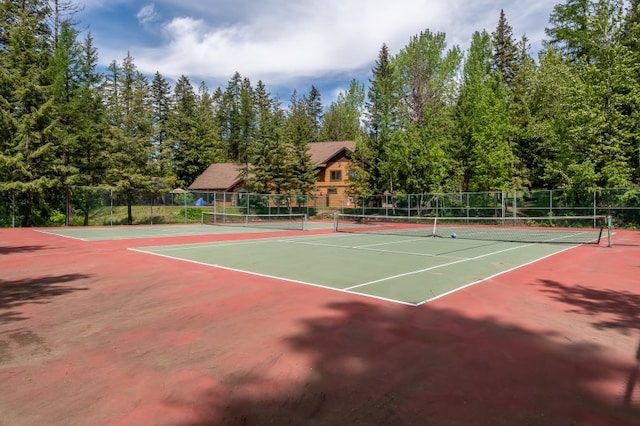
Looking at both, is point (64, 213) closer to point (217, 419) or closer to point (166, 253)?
point (166, 253)

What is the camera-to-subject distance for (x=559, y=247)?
15.2m

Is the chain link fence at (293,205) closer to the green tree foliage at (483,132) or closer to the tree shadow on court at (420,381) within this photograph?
the green tree foliage at (483,132)

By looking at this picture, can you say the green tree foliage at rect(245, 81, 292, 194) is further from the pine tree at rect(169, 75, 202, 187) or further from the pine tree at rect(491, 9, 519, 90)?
the pine tree at rect(491, 9, 519, 90)

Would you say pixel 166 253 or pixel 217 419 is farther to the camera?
pixel 166 253

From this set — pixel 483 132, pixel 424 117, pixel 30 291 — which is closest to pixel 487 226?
pixel 483 132

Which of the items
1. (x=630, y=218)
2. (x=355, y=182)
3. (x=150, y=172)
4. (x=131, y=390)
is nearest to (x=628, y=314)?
(x=131, y=390)

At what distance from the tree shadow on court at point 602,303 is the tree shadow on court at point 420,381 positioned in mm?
1377

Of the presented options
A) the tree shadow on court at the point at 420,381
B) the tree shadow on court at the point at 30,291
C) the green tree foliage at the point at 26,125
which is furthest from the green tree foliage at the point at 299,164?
the tree shadow on court at the point at 420,381

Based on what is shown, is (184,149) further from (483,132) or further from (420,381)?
(420,381)

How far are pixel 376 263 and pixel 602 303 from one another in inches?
209

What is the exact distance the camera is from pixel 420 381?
3.74 metres

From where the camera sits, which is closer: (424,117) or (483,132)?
(483,132)


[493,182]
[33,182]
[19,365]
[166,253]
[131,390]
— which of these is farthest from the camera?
[493,182]

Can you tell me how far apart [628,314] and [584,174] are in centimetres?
2478
